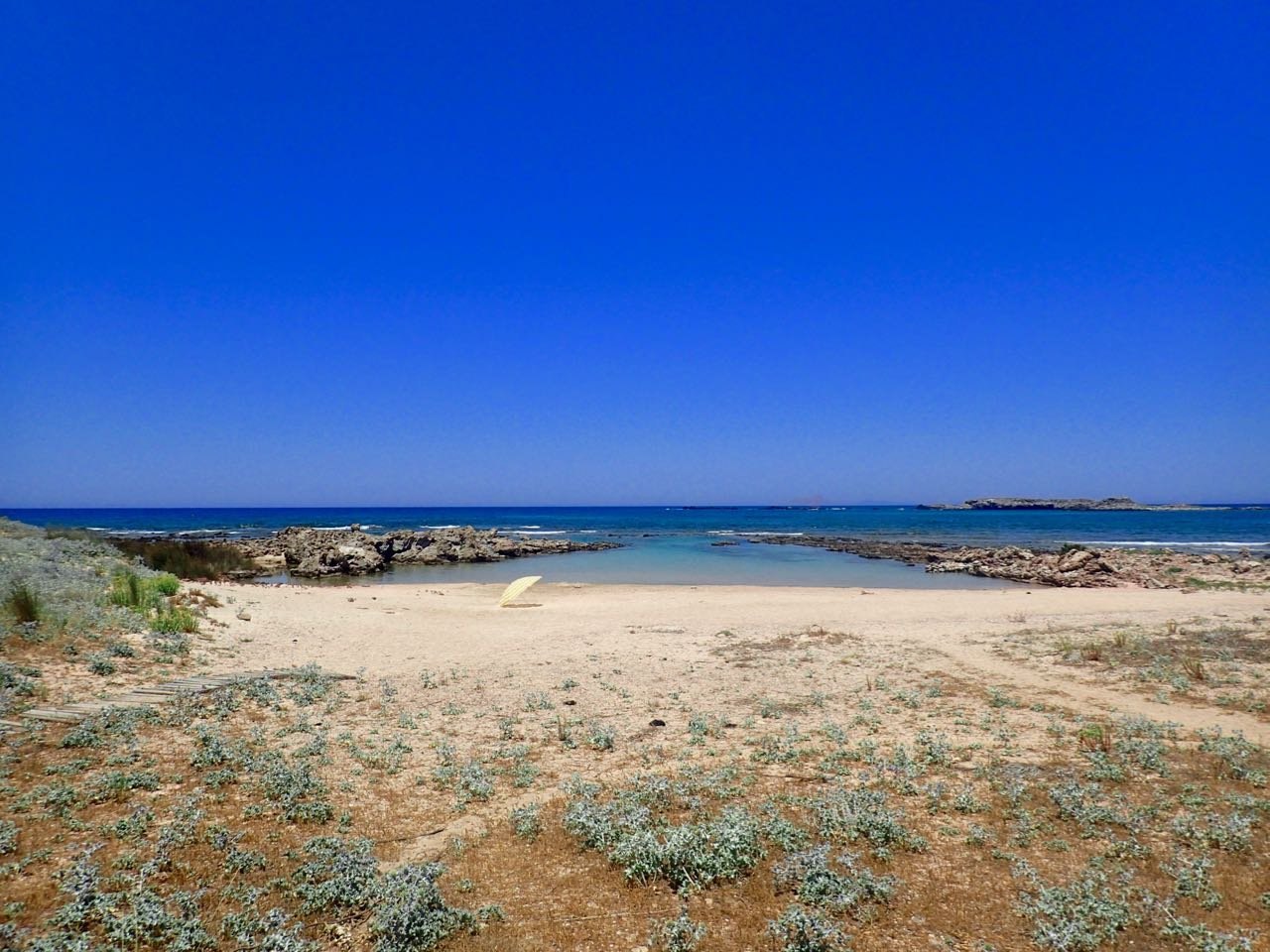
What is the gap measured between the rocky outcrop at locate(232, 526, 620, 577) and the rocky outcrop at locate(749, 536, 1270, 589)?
88.1 ft

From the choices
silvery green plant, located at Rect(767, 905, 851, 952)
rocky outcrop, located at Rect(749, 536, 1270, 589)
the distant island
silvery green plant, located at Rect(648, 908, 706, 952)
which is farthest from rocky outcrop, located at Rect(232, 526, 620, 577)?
the distant island

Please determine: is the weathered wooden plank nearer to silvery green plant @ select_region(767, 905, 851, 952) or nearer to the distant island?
silvery green plant @ select_region(767, 905, 851, 952)

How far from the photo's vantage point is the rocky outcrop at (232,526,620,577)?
3644cm

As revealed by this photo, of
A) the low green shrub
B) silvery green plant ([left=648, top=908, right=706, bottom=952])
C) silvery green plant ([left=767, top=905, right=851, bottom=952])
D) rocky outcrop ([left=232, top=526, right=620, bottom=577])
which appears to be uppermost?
the low green shrub

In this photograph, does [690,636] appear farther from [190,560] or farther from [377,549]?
[377,549]

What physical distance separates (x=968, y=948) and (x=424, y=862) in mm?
3952

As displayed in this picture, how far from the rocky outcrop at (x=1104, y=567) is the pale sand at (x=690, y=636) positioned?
435 centimetres

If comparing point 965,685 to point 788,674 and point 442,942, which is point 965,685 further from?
point 442,942

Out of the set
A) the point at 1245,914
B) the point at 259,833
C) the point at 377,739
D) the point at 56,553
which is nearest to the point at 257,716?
the point at 377,739

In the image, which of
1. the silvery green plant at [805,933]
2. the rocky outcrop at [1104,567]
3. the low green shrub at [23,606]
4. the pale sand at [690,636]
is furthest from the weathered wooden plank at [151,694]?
the rocky outcrop at [1104,567]

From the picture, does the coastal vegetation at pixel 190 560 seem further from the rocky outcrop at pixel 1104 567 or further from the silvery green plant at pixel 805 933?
the rocky outcrop at pixel 1104 567

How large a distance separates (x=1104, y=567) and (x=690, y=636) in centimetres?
2436

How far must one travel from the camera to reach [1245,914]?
4551 mm

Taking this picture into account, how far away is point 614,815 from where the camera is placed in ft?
19.3
